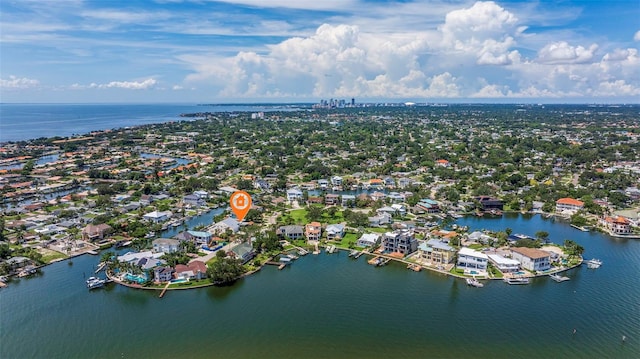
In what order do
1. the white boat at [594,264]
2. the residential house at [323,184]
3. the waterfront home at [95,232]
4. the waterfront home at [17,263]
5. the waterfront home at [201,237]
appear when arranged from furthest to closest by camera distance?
the residential house at [323,184] → the waterfront home at [95,232] → the waterfront home at [201,237] → the white boat at [594,264] → the waterfront home at [17,263]

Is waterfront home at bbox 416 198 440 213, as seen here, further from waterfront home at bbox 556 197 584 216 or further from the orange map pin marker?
the orange map pin marker

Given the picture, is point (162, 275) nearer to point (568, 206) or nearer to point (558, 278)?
point (558, 278)

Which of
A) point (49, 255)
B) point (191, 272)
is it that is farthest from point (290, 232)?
point (49, 255)

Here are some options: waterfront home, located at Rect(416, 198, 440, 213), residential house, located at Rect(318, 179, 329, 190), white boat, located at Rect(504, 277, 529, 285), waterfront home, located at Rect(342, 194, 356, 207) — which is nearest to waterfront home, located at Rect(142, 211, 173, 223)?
waterfront home, located at Rect(342, 194, 356, 207)

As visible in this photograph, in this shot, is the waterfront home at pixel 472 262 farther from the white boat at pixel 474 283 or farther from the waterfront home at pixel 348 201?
the waterfront home at pixel 348 201

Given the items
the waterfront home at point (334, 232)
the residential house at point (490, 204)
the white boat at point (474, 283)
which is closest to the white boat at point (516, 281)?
the white boat at point (474, 283)

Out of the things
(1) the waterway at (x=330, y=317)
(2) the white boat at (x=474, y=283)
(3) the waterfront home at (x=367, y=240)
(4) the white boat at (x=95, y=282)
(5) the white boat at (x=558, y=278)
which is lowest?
(1) the waterway at (x=330, y=317)

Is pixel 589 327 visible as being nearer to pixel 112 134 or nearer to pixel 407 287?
pixel 407 287
